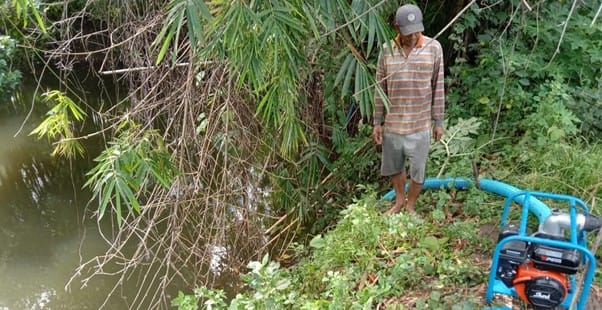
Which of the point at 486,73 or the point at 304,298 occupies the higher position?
the point at 486,73

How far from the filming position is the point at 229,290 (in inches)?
154

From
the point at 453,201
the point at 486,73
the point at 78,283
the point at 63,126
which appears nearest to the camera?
the point at 63,126

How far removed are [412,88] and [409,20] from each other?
378 millimetres

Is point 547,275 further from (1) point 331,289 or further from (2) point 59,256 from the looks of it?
(2) point 59,256

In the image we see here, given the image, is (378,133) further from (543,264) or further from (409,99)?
(543,264)

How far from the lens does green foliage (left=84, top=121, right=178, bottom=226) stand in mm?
2205

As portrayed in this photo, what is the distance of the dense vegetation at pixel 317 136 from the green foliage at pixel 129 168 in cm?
1

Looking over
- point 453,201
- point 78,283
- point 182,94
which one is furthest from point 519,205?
point 78,283

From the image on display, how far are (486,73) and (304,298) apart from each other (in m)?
2.03

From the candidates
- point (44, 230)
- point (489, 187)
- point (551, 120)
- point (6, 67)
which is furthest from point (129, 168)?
point (6, 67)

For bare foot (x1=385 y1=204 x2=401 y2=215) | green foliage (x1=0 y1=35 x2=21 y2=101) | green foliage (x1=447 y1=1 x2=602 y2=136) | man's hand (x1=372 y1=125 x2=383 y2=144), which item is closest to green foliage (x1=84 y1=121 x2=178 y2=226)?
man's hand (x1=372 y1=125 x2=383 y2=144)

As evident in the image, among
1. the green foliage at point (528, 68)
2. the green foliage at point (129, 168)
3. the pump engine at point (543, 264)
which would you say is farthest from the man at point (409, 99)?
the green foliage at point (129, 168)

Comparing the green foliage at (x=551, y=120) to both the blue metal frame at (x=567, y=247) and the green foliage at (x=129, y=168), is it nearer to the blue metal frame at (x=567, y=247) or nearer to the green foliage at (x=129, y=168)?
the blue metal frame at (x=567, y=247)

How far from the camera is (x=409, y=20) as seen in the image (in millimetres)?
2406
